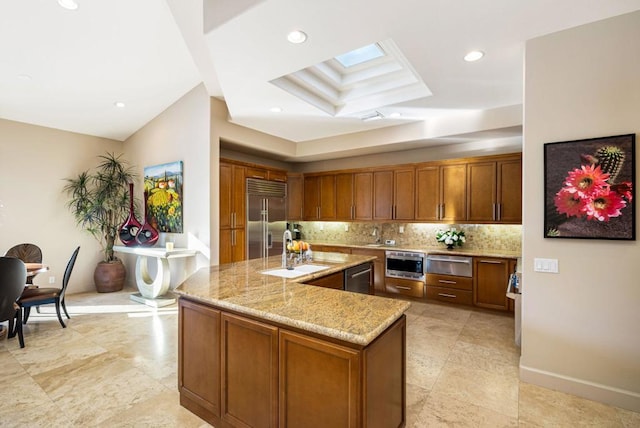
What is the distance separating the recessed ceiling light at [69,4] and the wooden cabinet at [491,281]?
5.77 metres

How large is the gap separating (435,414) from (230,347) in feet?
5.14

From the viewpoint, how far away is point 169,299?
4.90m

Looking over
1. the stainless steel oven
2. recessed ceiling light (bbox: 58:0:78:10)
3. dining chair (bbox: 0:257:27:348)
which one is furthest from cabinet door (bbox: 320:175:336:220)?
dining chair (bbox: 0:257:27:348)

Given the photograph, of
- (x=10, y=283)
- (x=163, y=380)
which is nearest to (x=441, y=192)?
(x=163, y=380)

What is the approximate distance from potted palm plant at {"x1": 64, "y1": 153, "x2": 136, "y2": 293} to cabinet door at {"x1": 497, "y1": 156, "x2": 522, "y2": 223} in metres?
6.71

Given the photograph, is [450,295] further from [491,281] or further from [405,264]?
[405,264]

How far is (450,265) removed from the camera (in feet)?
15.2

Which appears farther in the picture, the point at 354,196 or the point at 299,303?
the point at 354,196

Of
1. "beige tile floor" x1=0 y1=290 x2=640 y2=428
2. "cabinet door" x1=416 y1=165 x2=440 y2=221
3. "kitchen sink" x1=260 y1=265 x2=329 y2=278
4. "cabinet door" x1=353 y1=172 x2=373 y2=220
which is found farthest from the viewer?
"cabinet door" x1=353 y1=172 x2=373 y2=220

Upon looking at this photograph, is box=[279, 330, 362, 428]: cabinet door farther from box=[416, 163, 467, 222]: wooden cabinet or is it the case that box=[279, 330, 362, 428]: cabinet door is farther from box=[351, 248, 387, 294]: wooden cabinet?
box=[416, 163, 467, 222]: wooden cabinet

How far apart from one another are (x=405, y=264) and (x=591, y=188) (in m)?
3.00

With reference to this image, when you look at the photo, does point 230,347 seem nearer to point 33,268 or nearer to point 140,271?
point 33,268

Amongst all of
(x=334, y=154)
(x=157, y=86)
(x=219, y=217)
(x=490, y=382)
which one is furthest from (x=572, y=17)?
(x=157, y=86)

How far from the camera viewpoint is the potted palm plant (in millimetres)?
5520
